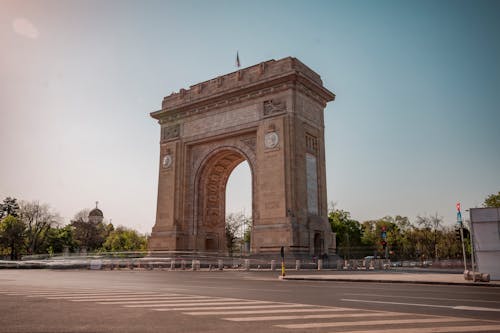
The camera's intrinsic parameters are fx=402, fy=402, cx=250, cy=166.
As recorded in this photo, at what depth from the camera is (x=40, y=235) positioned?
227ft

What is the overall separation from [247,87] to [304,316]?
104 feet

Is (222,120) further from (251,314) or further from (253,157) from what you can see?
(251,314)

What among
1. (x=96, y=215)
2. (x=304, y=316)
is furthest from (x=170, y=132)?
(x=96, y=215)

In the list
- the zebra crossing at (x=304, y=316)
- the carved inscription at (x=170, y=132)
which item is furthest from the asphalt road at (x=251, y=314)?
the carved inscription at (x=170, y=132)

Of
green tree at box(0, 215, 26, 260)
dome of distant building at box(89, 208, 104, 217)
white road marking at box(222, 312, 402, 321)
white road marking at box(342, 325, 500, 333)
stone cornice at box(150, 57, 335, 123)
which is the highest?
stone cornice at box(150, 57, 335, 123)

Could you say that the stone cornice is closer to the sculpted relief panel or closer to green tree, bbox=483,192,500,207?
the sculpted relief panel

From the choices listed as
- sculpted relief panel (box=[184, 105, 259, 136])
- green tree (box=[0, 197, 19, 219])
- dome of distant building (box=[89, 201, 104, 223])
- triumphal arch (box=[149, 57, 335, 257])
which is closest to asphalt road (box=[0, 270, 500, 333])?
triumphal arch (box=[149, 57, 335, 257])

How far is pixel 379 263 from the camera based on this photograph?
110 feet

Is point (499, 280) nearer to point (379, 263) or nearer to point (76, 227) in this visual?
point (379, 263)

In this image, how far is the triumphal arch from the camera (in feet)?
113

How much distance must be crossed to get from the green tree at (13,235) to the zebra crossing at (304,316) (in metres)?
60.4

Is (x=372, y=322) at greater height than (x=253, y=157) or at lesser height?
lesser

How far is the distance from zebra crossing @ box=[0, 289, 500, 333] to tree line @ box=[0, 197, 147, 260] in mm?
61454

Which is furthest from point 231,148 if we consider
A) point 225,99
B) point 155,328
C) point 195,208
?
point 155,328
